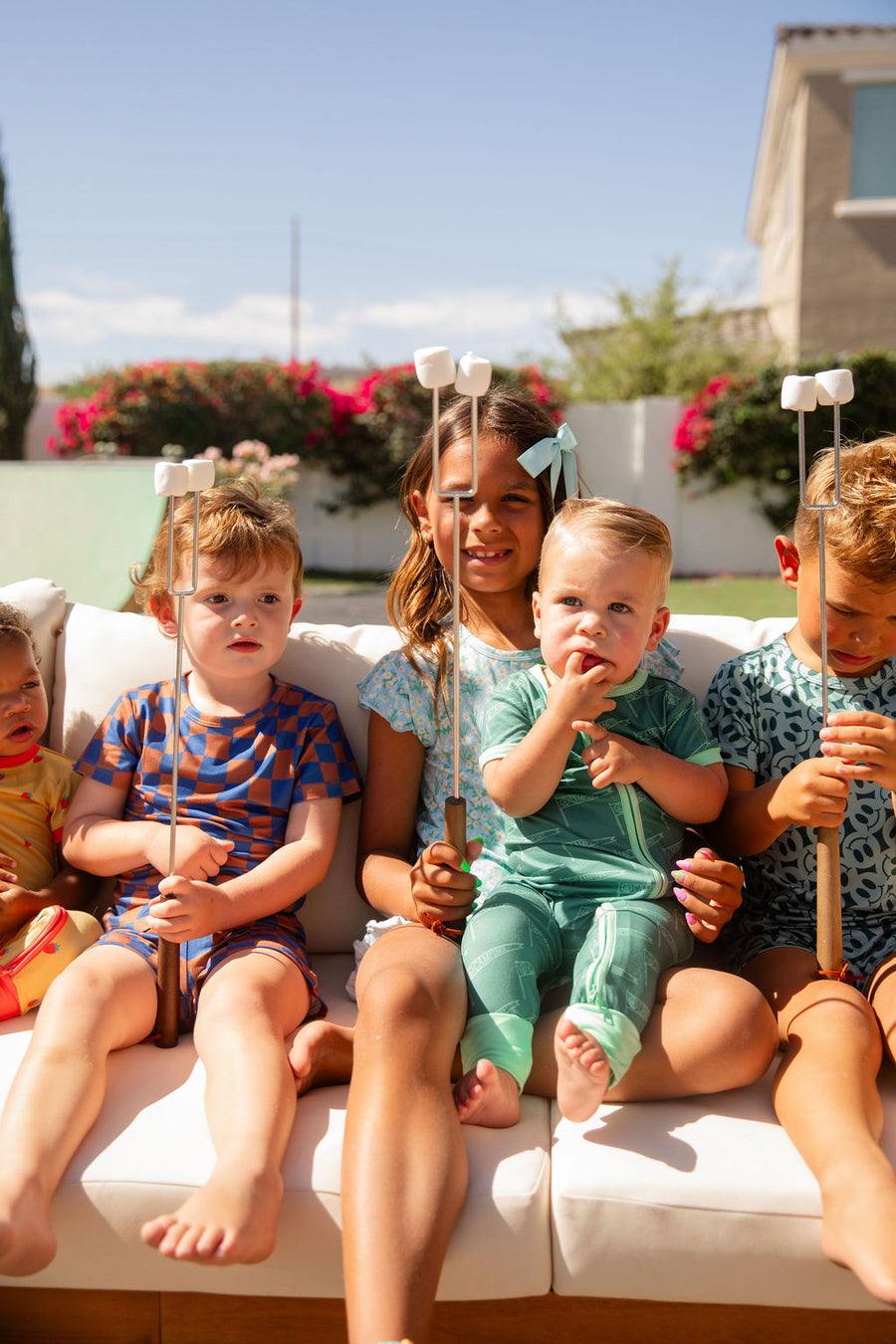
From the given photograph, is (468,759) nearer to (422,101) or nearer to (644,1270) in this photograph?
(644,1270)

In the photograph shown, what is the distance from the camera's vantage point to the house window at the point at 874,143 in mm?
13555

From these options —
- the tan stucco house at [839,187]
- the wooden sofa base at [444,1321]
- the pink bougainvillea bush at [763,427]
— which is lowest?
the wooden sofa base at [444,1321]

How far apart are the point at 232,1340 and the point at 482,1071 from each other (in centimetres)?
53

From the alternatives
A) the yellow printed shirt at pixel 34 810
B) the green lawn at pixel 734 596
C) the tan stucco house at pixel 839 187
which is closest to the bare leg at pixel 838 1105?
the yellow printed shirt at pixel 34 810

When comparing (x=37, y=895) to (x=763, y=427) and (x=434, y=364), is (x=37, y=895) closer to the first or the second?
(x=434, y=364)

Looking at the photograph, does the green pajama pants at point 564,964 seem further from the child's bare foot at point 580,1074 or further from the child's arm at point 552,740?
the child's arm at point 552,740

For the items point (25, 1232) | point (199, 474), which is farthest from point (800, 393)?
point (25, 1232)

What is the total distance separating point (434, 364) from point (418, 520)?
84 centimetres

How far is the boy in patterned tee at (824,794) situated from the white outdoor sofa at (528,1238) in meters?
0.09

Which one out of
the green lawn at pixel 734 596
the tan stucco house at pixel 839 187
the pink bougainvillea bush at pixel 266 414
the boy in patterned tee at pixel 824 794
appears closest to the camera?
the boy in patterned tee at pixel 824 794

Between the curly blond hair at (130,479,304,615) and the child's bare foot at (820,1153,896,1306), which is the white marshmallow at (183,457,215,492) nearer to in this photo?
the curly blond hair at (130,479,304,615)

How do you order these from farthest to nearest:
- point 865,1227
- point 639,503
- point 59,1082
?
point 639,503 < point 59,1082 < point 865,1227

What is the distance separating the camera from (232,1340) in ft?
5.15

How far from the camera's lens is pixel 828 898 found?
66.9 inches
